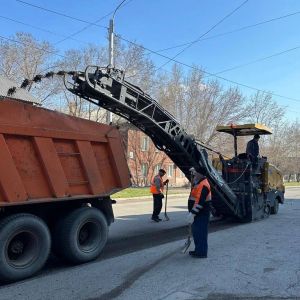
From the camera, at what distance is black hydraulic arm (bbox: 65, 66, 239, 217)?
29.3 ft

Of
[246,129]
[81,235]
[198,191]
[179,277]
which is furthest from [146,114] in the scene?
[246,129]

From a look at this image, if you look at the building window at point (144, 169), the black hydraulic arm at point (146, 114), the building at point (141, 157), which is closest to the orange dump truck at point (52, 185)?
the black hydraulic arm at point (146, 114)

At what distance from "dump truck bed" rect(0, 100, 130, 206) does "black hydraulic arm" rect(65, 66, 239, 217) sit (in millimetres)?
867

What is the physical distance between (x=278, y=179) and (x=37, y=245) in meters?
11.6

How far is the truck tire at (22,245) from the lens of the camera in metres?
6.62

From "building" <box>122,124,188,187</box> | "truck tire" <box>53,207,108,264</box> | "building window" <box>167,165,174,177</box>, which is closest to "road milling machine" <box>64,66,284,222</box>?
"truck tire" <box>53,207,108,264</box>

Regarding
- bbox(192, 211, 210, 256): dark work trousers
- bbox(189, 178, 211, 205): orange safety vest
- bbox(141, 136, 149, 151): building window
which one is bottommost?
bbox(192, 211, 210, 256): dark work trousers

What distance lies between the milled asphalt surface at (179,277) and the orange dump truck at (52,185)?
448 millimetres

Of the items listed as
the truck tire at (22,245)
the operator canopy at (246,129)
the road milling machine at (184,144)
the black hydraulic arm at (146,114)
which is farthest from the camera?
the operator canopy at (246,129)

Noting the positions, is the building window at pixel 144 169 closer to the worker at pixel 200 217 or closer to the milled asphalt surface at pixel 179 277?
the milled asphalt surface at pixel 179 277

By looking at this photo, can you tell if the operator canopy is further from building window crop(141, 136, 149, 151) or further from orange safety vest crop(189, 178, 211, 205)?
→ building window crop(141, 136, 149, 151)

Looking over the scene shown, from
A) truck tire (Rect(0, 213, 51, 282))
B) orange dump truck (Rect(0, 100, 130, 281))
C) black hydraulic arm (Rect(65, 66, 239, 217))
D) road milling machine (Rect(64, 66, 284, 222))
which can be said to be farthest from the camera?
road milling machine (Rect(64, 66, 284, 222))

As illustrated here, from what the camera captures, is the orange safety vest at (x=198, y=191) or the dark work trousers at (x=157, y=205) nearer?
the orange safety vest at (x=198, y=191)

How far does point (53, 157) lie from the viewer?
7.40 m
